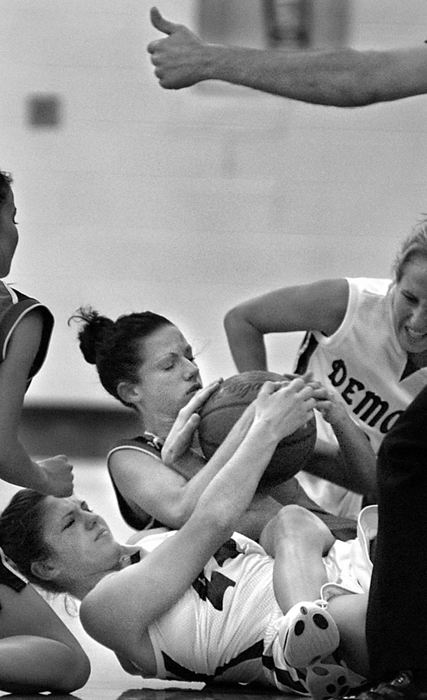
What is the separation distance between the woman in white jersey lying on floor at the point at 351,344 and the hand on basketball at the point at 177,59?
2.42 feet

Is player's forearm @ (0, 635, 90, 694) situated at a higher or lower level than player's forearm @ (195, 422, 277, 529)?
lower

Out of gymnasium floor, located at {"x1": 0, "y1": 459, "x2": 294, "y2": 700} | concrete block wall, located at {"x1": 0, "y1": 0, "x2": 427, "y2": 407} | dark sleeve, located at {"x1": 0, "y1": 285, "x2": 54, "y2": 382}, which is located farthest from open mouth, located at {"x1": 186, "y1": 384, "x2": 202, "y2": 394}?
concrete block wall, located at {"x1": 0, "y1": 0, "x2": 427, "y2": 407}

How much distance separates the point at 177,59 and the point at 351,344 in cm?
95

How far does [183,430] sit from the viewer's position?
3.19 meters

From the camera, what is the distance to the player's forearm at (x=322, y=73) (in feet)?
10.8

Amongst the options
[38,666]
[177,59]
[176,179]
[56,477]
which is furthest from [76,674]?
[176,179]

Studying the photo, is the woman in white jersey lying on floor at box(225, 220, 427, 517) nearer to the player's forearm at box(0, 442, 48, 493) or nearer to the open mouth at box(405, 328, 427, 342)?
the open mouth at box(405, 328, 427, 342)

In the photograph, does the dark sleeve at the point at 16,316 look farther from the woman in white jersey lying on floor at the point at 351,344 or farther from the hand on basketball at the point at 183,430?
the woman in white jersey lying on floor at the point at 351,344

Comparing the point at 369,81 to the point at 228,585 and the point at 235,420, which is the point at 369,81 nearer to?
the point at 235,420

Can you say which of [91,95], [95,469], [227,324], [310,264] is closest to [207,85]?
[91,95]

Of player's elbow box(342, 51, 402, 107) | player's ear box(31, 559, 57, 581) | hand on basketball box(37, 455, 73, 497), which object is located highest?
player's elbow box(342, 51, 402, 107)

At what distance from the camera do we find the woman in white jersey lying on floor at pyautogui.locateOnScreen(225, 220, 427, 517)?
366 centimetres

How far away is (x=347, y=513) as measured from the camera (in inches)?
168

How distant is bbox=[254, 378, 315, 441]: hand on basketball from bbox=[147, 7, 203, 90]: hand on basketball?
756mm
